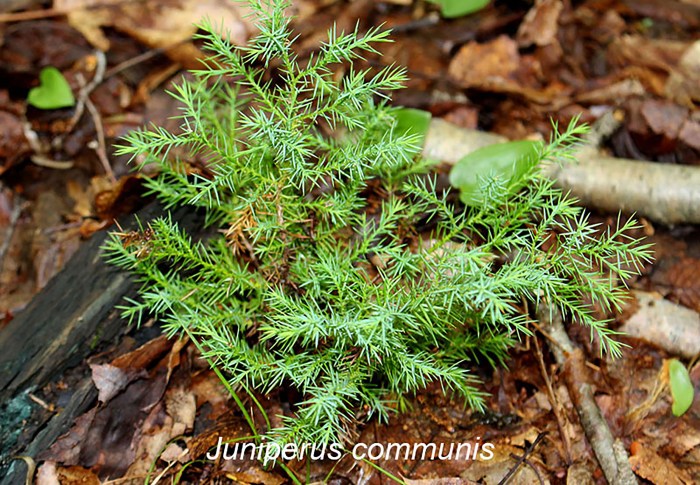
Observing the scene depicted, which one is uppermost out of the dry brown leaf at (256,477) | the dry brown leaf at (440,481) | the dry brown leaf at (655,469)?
the dry brown leaf at (256,477)

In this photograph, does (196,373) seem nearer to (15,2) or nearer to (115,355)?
(115,355)

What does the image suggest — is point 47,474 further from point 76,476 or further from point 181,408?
point 181,408

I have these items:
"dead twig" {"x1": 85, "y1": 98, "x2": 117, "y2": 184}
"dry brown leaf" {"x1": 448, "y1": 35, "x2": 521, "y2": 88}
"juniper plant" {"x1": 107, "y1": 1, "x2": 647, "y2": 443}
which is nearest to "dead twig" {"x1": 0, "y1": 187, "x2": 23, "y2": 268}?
"dead twig" {"x1": 85, "y1": 98, "x2": 117, "y2": 184}

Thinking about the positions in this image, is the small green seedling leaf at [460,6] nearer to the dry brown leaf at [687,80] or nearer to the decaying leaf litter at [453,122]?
the decaying leaf litter at [453,122]

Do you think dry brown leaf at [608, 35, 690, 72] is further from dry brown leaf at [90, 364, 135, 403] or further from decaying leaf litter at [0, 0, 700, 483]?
dry brown leaf at [90, 364, 135, 403]

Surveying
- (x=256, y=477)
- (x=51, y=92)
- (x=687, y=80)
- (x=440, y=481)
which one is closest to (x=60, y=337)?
(x=256, y=477)

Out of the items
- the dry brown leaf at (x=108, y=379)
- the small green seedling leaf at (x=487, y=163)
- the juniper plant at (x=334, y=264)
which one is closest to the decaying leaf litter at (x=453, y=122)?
the dry brown leaf at (x=108, y=379)

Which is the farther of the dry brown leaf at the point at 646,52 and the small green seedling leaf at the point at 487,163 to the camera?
the dry brown leaf at the point at 646,52
